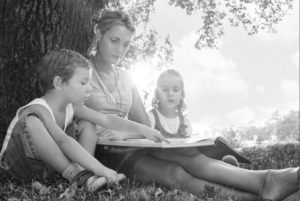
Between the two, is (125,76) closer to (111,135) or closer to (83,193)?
(111,135)

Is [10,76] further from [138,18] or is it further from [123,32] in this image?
[138,18]

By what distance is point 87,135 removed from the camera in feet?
13.1

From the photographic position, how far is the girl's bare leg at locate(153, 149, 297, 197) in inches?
126

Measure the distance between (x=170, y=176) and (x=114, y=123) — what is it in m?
0.73

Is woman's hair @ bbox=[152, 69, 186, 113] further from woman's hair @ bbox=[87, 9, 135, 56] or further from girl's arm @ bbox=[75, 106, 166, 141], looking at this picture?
girl's arm @ bbox=[75, 106, 166, 141]

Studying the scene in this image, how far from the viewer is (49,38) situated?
4.80m

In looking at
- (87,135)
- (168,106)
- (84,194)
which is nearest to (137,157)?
(87,135)

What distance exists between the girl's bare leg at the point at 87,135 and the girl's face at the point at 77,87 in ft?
0.75

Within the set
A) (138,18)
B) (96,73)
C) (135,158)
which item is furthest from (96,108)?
(138,18)

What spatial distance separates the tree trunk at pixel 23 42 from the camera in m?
4.68

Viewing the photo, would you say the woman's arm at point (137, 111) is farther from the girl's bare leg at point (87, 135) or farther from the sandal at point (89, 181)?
the sandal at point (89, 181)

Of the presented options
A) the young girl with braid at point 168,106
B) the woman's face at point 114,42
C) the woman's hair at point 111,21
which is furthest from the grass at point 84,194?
the young girl with braid at point 168,106

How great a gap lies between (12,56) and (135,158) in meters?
1.75

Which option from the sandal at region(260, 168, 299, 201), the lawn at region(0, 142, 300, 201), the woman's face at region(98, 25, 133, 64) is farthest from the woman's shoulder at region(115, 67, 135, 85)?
the sandal at region(260, 168, 299, 201)
